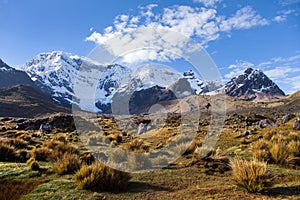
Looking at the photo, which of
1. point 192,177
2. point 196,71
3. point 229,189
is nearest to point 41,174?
point 192,177

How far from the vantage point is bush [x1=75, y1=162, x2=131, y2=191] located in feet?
26.6

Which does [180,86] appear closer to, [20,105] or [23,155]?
[23,155]

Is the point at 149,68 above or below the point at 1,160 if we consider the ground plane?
above

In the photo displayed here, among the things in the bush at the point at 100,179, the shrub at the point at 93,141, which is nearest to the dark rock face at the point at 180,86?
the shrub at the point at 93,141

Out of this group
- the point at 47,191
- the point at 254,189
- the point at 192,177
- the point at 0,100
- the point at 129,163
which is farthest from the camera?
the point at 0,100

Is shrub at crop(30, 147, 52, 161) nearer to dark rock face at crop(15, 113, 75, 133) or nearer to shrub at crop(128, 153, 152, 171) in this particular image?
shrub at crop(128, 153, 152, 171)

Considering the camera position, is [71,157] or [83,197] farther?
[71,157]

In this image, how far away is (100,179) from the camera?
8.23m

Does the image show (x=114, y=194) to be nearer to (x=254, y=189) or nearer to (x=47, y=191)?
(x=47, y=191)

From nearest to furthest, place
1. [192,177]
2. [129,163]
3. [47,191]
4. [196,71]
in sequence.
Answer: [47,191] < [192,177] < [129,163] < [196,71]

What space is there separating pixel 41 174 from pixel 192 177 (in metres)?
5.21

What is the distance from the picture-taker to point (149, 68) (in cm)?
1962

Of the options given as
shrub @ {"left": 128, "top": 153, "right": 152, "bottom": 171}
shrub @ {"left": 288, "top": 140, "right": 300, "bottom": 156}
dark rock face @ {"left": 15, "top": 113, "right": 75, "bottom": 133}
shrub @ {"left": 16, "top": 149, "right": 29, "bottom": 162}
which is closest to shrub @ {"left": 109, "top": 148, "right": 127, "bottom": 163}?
shrub @ {"left": 128, "top": 153, "right": 152, "bottom": 171}

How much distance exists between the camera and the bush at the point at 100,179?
809 cm
